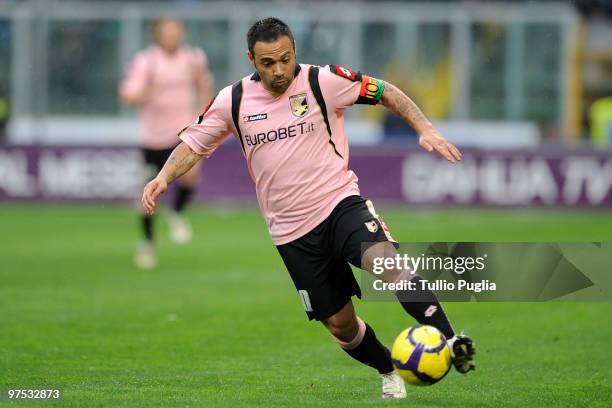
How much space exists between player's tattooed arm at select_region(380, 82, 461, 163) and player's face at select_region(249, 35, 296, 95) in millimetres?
638

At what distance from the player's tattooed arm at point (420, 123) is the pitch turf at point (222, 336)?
1.50 meters

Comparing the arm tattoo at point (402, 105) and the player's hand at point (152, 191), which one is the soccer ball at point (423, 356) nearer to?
the arm tattoo at point (402, 105)

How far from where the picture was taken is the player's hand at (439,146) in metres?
7.47

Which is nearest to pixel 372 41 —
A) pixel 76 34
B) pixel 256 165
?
pixel 76 34

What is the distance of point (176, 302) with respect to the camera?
12.8 meters

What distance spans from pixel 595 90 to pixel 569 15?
5.26 m

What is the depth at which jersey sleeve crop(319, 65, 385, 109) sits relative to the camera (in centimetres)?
780

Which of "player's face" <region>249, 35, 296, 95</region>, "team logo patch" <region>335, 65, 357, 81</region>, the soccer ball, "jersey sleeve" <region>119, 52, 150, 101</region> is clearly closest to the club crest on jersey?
"player's face" <region>249, 35, 296, 95</region>

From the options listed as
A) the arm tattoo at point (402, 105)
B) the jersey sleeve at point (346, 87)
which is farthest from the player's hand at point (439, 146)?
the jersey sleeve at point (346, 87)

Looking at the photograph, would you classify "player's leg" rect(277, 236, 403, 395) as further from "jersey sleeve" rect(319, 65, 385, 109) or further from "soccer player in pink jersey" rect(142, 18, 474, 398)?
"jersey sleeve" rect(319, 65, 385, 109)

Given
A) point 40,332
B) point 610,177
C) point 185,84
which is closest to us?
point 40,332

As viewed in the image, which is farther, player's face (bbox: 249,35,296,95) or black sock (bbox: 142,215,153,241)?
black sock (bbox: 142,215,153,241)

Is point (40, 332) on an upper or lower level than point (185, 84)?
lower

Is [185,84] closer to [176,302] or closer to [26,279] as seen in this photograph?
[26,279]
